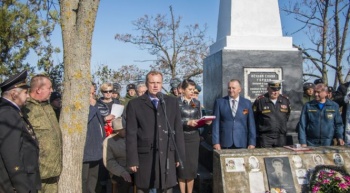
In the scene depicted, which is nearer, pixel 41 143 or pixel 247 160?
pixel 41 143

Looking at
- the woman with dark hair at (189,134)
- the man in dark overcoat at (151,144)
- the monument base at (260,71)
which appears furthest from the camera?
the monument base at (260,71)

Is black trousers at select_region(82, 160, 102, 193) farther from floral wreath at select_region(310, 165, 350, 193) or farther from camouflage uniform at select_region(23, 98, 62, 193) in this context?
floral wreath at select_region(310, 165, 350, 193)

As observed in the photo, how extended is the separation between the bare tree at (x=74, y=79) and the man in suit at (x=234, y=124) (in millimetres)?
2142

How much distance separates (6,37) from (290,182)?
1266cm

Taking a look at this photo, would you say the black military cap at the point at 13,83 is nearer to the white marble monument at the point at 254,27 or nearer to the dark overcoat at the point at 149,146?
the dark overcoat at the point at 149,146

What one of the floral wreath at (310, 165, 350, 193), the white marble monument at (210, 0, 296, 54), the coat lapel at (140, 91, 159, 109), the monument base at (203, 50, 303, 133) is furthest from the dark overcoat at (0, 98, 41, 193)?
the white marble monument at (210, 0, 296, 54)

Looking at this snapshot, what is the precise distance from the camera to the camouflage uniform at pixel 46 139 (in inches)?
148

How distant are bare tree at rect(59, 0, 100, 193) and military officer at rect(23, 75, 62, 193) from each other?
11cm

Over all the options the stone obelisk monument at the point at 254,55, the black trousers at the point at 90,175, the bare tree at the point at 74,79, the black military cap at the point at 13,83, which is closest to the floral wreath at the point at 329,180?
the stone obelisk monument at the point at 254,55

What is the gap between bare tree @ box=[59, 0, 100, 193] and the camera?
3.85m

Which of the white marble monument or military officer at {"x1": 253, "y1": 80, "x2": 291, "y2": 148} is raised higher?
the white marble monument

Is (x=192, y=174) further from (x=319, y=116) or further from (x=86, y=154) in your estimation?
(x=319, y=116)

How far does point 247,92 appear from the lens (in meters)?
6.66

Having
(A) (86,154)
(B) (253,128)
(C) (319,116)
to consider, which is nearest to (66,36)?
(A) (86,154)
